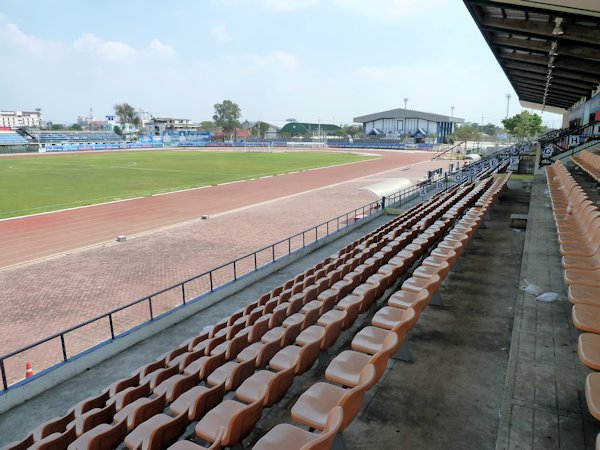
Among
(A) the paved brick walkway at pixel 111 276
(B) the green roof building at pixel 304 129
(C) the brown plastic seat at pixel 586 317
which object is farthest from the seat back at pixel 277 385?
(B) the green roof building at pixel 304 129

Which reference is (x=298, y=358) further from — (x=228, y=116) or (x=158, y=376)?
(x=228, y=116)

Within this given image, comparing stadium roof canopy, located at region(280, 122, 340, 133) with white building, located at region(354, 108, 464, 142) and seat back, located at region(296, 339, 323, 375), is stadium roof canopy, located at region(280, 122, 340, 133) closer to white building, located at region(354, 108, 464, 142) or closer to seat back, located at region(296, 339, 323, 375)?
white building, located at region(354, 108, 464, 142)

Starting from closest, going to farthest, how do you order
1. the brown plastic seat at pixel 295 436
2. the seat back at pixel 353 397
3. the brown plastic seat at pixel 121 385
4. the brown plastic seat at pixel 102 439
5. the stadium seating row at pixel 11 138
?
the brown plastic seat at pixel 295 436, the seat back at pixel 353 397, the brown plastic seat at pixel 102 439, the brown plastic seat at pixel 121 385, the stadium seating row at pixel 11 138

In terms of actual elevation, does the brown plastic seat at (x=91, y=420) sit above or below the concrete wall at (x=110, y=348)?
above

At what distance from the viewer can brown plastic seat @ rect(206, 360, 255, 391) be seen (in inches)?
176

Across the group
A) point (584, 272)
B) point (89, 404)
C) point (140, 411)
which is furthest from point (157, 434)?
point (584, 272)

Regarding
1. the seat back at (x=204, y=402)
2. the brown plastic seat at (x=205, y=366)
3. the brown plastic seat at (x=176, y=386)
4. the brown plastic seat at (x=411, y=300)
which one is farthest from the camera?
the brown plastic seat at (x=205, y=366)

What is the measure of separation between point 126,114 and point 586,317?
570 feet

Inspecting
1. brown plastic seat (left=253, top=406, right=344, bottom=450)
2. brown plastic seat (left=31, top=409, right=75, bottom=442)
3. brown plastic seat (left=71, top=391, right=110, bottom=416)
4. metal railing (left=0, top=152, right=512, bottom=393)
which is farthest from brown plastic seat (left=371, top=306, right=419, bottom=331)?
metal railing (left=0, top=152, right=512, bottom=393)

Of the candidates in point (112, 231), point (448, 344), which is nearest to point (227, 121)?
point (112, 231)

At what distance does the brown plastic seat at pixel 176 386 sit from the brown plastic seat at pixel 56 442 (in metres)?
0.91

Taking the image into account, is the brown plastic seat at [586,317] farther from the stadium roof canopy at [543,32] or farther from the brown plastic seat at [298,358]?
the stadium roof canopy at [543,32]

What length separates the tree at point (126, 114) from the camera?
15588 cm

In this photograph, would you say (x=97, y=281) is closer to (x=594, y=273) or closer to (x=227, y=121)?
(x=594, y=273)
